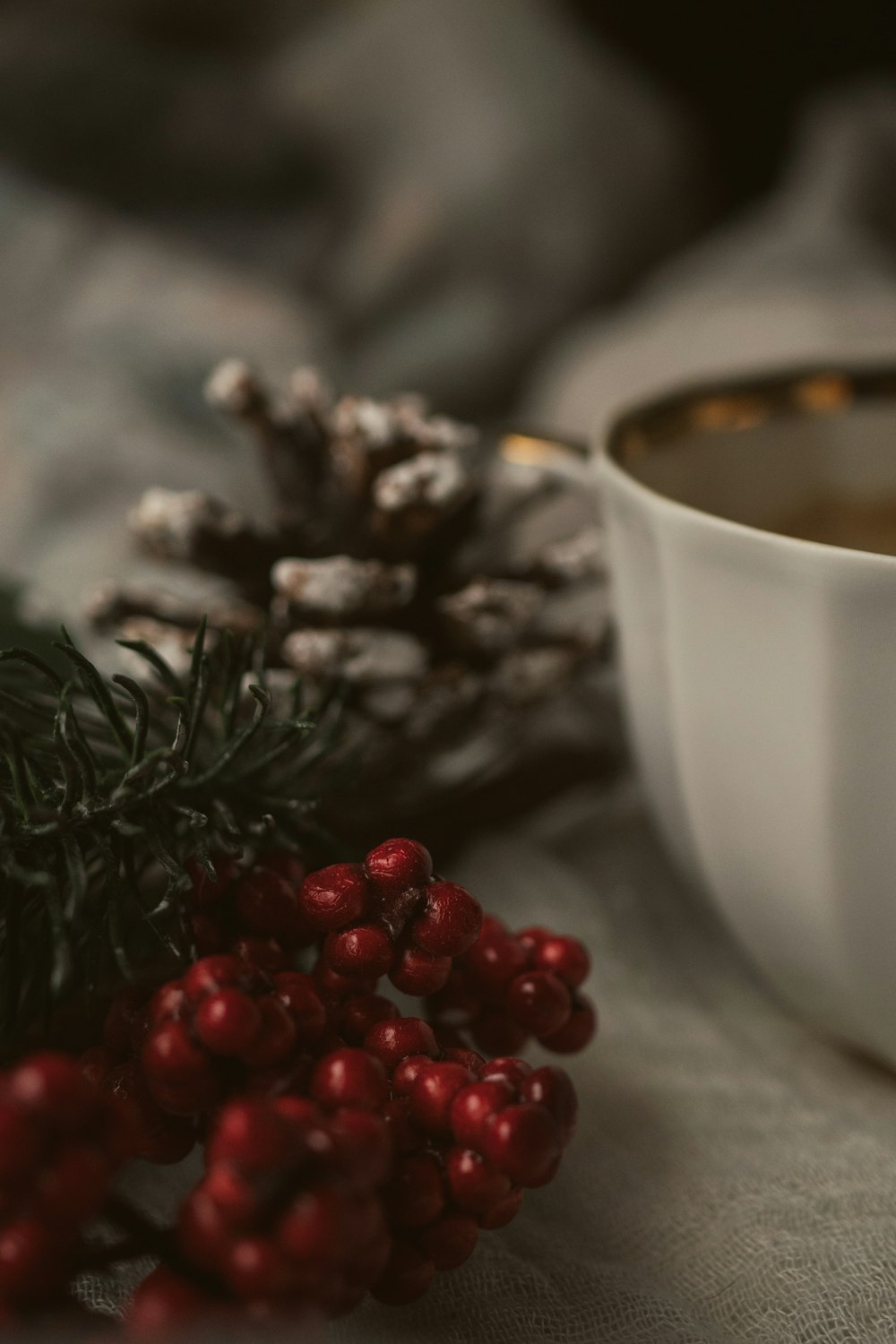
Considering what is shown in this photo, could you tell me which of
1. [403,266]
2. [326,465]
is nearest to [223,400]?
[326,465]

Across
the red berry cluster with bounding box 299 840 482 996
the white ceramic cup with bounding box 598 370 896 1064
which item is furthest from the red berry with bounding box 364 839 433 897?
the white ceramic cup with bounding box 598 370 896 1064

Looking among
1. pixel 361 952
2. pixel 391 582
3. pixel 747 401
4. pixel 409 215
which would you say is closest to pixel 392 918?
pixel 361 952

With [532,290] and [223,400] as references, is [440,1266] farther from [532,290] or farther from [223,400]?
[532,290]

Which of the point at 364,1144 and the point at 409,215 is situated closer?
the point at 364,1144

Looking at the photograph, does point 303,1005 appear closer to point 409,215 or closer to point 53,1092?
point 53,1092

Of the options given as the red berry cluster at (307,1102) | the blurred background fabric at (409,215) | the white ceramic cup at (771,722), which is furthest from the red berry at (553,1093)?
the blurred background fabric at (409,215)
